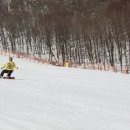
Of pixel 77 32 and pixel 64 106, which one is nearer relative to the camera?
pixel 64 106

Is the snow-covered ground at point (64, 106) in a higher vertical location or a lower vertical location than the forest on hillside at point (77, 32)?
lower

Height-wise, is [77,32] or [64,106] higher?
[77,32]

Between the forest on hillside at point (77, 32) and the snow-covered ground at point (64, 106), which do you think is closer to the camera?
the snow-covered ground at point (64, 106)

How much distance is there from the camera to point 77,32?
76.5 metres

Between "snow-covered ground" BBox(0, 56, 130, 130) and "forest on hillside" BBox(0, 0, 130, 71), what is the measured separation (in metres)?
39.0

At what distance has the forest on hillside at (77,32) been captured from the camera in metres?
67.8

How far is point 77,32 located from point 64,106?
62.6 metres

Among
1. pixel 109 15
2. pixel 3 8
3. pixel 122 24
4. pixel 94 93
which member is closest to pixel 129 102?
pixel 94 93

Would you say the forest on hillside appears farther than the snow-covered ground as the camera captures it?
Yes

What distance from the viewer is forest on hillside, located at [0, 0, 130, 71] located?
67.8 metres

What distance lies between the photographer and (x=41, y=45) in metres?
88.2

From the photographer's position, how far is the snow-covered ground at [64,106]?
11.5 metres

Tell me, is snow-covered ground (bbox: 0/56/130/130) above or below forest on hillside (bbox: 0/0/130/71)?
below

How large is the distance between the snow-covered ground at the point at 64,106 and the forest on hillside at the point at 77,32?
1536 inches
